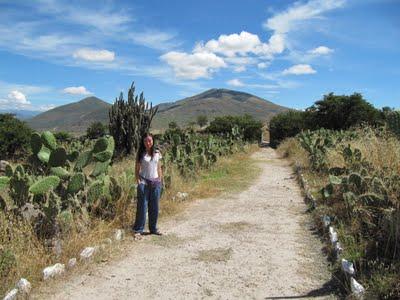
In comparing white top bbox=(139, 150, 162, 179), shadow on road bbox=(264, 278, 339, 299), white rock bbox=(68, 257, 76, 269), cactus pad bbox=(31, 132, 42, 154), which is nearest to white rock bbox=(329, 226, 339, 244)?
shadow on road bbox=(264, 278, 339, 299)

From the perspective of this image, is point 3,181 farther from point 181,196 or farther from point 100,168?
point 181,196

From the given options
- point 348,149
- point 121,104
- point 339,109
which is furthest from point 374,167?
point 339,109

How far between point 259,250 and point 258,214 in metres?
2.35

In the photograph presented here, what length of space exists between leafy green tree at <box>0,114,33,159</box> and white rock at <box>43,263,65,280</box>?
57.6ft

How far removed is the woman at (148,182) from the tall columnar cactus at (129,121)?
855cm

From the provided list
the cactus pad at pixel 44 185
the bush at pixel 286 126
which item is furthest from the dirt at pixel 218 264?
the bush at pixel 286 126

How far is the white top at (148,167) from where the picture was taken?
6.98 m

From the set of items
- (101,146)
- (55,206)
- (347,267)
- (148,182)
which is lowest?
(347,267)

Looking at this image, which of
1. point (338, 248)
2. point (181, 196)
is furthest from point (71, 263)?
point (181, 196)

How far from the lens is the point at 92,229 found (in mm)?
6504

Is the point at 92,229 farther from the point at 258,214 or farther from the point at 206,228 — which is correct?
the point at 258,214

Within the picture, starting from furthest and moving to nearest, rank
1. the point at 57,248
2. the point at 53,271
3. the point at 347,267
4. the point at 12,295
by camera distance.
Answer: the point at 57,248 → the point at 53,271 → the point at 347,267 → the point at 12,295

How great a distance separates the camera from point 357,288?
4.41 metres

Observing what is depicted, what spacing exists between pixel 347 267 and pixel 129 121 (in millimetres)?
11632
